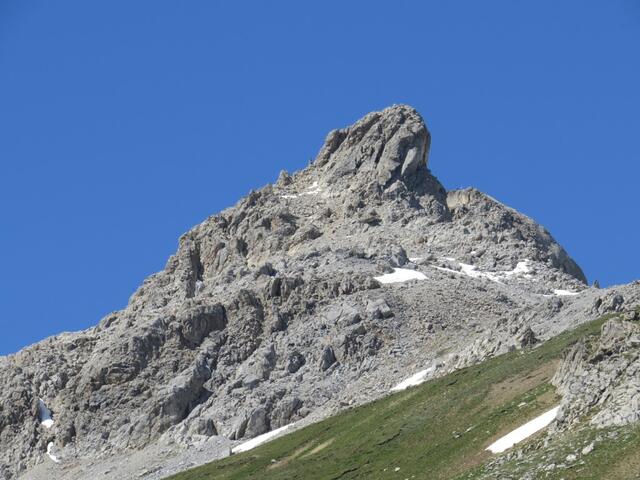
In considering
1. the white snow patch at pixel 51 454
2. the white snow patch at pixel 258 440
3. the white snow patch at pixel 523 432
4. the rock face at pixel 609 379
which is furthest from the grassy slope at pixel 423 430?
the white snow patch at pixel 51 454

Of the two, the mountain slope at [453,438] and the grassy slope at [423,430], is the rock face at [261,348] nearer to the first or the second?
the grassy slope at [423,430]

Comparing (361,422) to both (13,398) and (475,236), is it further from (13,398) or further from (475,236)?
(475,236)

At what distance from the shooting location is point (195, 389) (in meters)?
157

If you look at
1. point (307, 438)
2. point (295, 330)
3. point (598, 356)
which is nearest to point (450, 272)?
point (295, 330)

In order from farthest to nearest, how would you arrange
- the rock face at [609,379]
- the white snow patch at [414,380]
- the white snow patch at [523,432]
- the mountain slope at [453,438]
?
the white snow patch at [414,380] < the white snow patch at [523,432] < the rock face at [609,379] < the mountain slope at [453,438]

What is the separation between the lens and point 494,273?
7347 inches

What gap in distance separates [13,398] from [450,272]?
208 feet

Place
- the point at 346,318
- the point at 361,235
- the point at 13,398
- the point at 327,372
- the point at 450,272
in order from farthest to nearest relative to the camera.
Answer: the point at 361,235 → the point at 450,272 → the point at 13,398 → the point at 346,318 → the point at 327,372

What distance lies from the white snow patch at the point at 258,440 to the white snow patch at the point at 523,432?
194 ft

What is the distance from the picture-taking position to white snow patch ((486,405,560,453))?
71750 millimetres

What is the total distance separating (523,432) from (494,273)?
377ft

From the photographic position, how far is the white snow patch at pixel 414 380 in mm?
128500

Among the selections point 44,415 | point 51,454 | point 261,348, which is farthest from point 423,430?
point 44,415

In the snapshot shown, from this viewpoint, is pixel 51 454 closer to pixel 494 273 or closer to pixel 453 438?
pixel 494 273
